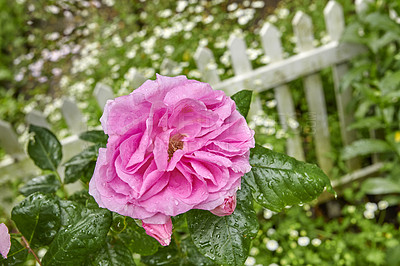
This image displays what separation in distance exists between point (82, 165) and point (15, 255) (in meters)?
0.23

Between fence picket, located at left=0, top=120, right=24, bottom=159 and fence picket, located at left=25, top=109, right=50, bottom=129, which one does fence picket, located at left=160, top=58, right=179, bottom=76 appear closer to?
fence picket, located at left=25, top=109, right=50, bottom=129

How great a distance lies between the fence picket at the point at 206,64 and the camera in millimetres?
1945

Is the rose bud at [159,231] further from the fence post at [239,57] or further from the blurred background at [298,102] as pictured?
the fence post at [239,57]

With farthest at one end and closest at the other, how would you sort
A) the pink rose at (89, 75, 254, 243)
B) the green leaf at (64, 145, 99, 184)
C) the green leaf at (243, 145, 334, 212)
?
1. the green leaf at (64, 145, 99, 184)
2. the green leaf at (243, 145, 334, 212)
3. the pink rose at (89, 75, 254, 243)

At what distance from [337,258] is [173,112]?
1603 mm

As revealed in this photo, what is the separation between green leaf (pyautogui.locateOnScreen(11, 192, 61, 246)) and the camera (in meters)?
0.61

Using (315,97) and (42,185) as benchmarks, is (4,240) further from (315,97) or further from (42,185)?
(315,97)

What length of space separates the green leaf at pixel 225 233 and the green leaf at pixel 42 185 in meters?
0.40

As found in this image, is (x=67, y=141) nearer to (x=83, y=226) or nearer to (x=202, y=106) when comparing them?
(x=83, y=226)

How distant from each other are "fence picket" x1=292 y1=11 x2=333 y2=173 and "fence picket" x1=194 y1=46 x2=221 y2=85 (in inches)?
18.7

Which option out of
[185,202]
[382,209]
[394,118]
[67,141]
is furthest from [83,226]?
[382,209]

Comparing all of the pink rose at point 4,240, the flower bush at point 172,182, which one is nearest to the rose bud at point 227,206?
the flower bush at point 172,182

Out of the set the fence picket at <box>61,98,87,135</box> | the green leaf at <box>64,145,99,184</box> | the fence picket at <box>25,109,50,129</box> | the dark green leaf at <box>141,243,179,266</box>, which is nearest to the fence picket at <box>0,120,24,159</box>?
the fence picket at <box>25,109,50,129</box>

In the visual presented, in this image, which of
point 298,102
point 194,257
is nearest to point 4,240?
point 194,257
